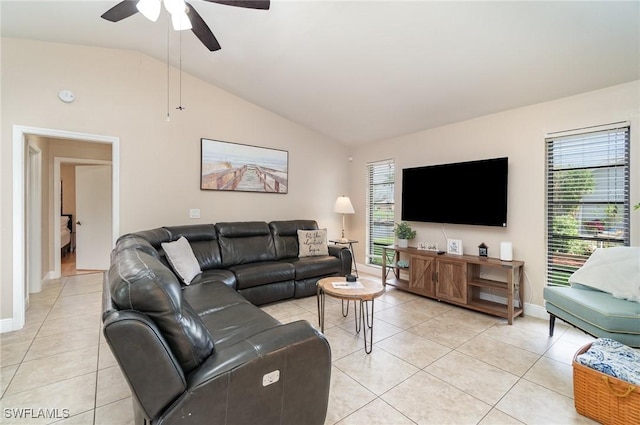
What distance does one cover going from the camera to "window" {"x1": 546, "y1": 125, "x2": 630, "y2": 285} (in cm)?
275

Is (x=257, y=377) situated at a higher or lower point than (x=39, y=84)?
lower

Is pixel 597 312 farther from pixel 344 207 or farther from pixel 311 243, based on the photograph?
pixel 344 207

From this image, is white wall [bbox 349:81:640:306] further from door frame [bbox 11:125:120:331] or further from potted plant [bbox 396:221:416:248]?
door frame [bbox 11:125:120:331]

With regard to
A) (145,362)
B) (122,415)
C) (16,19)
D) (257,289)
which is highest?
(16,19)

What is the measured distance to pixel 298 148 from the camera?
4.99 metres

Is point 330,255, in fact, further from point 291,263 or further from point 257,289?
point 257,289

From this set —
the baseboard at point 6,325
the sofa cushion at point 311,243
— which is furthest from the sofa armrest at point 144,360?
the sofa cushion at point 311,243

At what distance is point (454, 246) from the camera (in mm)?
3820

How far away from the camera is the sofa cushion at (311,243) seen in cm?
426

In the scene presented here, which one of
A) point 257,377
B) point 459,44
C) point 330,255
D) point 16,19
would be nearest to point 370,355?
point 257,377

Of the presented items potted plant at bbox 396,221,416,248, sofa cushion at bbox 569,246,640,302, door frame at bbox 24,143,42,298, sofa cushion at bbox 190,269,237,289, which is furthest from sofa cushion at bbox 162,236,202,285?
sofa cushion at bbox 569,246,640,302

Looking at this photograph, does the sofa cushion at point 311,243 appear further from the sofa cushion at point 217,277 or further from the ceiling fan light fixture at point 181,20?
the ceiling fan light fixture at point 181,20

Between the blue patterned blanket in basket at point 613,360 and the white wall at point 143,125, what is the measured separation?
3.96 metres

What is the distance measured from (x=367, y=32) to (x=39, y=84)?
137 inches
